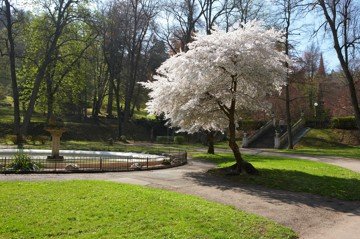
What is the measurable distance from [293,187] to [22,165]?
1112cm

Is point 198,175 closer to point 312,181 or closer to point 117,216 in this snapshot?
point 312,181

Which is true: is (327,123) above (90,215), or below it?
above

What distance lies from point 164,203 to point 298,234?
3.56 m

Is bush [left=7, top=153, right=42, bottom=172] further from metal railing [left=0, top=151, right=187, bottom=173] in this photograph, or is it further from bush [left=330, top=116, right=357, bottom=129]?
bush [left=330, top=116, right=357, bottom=129]

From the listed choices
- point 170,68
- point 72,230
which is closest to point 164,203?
point 72,230

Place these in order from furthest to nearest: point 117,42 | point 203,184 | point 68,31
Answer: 1. point 117,42
2. point 68,31
3. point 203,184

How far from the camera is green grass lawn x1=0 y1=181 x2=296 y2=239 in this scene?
812 cm

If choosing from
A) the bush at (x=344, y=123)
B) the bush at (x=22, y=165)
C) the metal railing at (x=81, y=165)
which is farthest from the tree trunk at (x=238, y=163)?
the bush at (x=344, y=123)

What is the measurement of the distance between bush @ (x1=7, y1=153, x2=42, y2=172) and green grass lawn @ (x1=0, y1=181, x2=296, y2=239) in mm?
4265

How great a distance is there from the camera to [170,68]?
1869 centimetres

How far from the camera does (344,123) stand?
4669 cm

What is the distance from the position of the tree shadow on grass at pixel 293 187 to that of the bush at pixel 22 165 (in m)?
6.67

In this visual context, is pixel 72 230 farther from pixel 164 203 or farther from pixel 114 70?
pixel 114 70

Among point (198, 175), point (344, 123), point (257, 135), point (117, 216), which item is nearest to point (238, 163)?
point (198, 175)
